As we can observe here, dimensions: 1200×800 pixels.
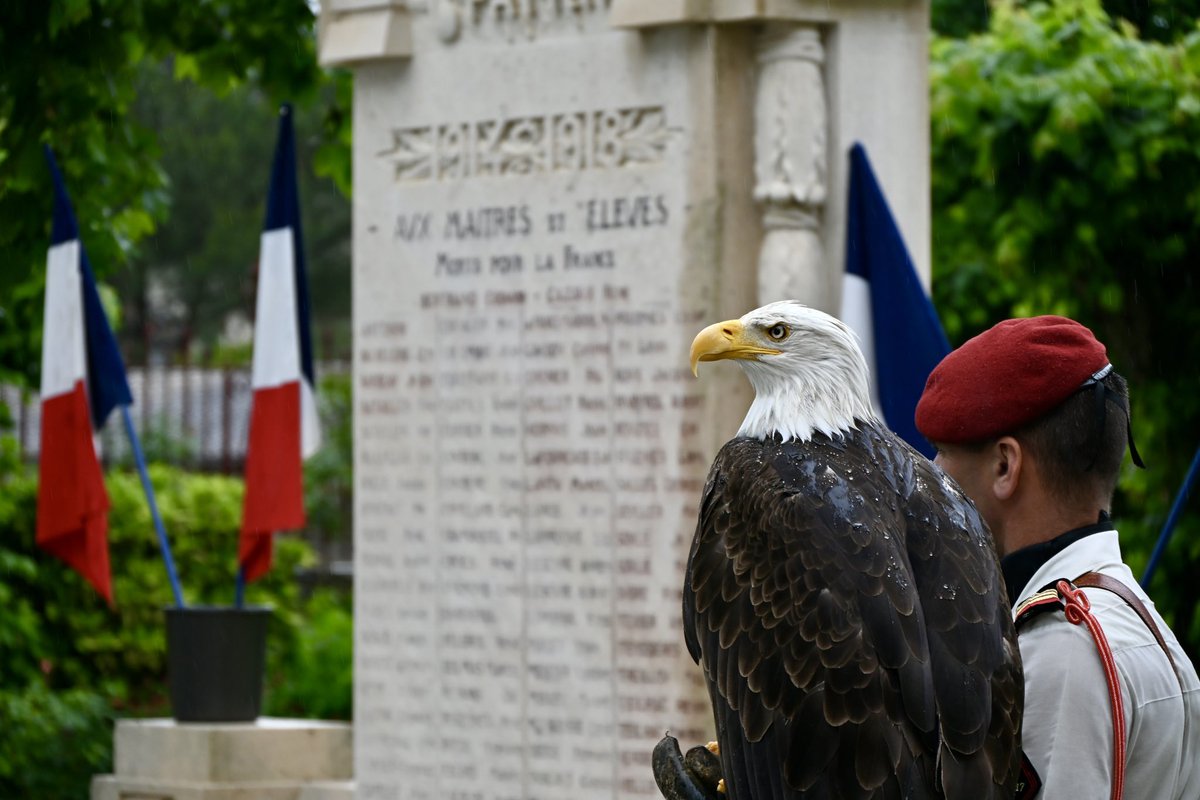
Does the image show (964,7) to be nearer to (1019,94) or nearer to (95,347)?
(1019,94)

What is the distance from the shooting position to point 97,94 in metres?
7.22

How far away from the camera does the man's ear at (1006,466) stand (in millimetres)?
2773

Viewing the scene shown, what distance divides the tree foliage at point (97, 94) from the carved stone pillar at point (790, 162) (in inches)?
95.2

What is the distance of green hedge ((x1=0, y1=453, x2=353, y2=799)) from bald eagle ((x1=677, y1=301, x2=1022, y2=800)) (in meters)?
6.16

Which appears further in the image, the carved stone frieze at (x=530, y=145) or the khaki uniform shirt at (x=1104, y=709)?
the carved stone frieze at (x=530, y=145)

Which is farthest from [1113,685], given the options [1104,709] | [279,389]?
[279,389]

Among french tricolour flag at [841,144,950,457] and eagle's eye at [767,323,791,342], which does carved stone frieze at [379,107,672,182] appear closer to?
french tricolour flag at [841,144,950,457]

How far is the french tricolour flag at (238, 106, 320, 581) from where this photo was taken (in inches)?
275

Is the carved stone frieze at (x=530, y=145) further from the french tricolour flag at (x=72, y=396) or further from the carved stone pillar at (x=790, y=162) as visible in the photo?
the french tricolour flag at (x=72, y=396)

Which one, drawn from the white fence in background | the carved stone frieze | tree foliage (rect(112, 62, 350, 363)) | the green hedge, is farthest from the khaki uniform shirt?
tree foliage (rect(112, 62, 350, 363))

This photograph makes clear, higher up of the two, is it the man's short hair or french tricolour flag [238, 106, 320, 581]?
french tricolour flag [238, 106, 320, 581]

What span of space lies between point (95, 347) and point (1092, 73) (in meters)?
4.30

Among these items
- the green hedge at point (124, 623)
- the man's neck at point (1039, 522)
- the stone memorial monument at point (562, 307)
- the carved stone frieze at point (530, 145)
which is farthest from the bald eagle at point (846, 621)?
the green hedge at point (124, 623)

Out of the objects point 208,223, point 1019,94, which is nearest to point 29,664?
point 1019,94
